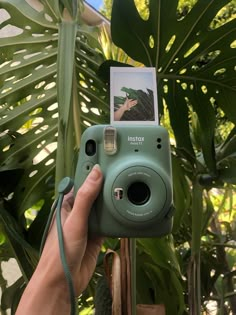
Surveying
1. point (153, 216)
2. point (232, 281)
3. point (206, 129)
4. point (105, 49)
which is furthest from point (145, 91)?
point (232, 281)

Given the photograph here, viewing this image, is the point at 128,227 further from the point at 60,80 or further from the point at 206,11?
the point at 206,11

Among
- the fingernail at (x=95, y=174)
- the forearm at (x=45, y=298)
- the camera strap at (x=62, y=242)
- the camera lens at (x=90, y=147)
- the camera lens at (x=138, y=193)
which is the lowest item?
the forearm at (x=45, y=298)

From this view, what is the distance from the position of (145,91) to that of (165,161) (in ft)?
0.26

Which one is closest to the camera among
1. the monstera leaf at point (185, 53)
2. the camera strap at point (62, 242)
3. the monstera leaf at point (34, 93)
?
the camera strap at point (62, 242)

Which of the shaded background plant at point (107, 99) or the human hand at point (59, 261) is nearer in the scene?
the human hand at point (59, 261)

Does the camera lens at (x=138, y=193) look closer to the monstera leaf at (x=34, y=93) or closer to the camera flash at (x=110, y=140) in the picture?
the camera flash at (x=110, y=140)

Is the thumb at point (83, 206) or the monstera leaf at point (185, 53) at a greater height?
the monstera leaf at point (185, 53)

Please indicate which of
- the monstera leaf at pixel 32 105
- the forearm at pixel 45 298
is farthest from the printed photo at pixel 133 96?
the monstera leaf at pixel 32 105

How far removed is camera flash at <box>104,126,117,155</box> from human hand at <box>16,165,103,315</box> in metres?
0.02

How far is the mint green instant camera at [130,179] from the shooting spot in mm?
389

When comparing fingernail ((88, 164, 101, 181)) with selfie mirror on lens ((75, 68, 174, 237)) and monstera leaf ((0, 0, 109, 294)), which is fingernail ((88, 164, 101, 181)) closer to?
selfie mirror on lens ((75, 68, 174, 237))

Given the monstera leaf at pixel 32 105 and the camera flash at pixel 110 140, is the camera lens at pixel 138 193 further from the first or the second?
the monstera leaf at pixel 32 105

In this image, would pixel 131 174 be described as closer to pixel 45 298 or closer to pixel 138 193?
pixel 138 193

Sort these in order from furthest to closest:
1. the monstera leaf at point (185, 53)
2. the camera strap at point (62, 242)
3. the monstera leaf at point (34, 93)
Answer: the monstera leaf at point (34, 93)
the monstera leaf at point (185, 53)
the camera strap at point (62, 242)
